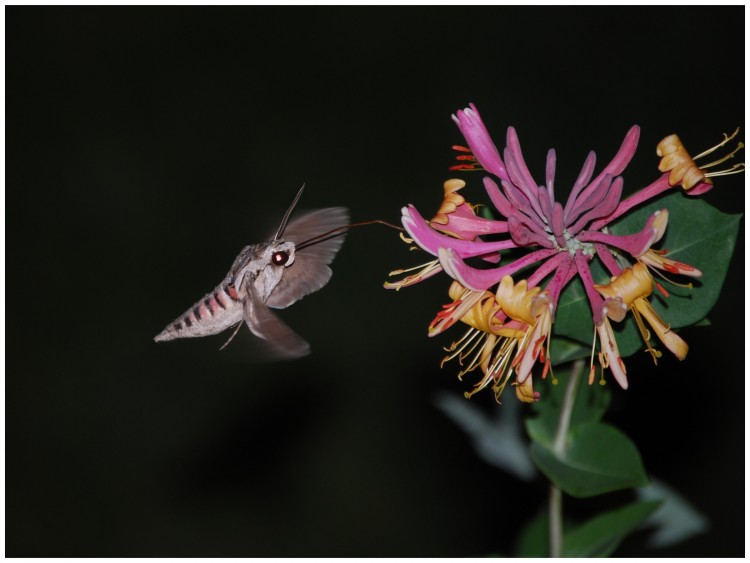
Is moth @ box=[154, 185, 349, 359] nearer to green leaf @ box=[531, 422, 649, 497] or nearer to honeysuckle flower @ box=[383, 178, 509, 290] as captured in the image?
honeysuckle flower @ box=[383, 178, 509, 290]

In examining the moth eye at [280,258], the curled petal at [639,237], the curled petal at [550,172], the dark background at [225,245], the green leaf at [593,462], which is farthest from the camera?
the dark background at [225,245]

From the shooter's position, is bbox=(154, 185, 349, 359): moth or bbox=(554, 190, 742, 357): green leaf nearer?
bbox=(554, 190, 742, 357): green leaf

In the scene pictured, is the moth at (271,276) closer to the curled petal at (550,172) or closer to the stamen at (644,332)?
the curled petal at (550,172)

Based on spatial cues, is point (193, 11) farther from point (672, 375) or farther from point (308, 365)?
point (672, 375)

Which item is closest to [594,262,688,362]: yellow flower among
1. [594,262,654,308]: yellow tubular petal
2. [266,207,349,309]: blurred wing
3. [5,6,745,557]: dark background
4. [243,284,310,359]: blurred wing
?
[594,262,654,308]: yellow tubular petal

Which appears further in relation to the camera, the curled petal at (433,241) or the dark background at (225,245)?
the dark background at (225,245)

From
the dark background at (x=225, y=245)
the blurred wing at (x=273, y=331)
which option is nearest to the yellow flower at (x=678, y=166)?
the blurred wing at (x=273, y=331)

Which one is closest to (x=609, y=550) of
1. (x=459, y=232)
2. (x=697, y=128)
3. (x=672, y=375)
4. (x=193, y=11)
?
(x=459, y=232)
